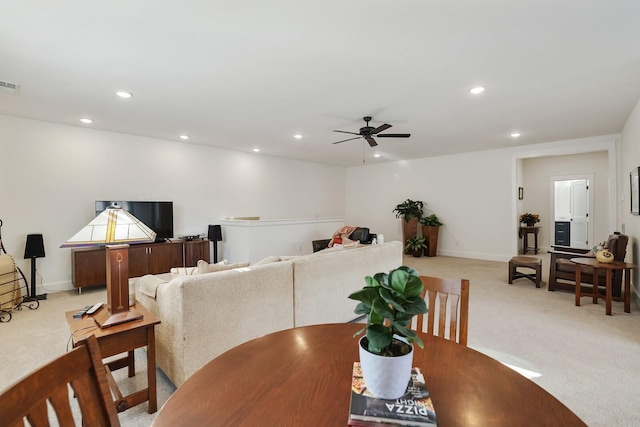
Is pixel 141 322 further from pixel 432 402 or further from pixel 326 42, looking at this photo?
pixel 326 42

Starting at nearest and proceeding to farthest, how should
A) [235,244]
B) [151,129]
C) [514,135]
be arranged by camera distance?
1. [151,129]
2. [514,135]
3. [235,244]

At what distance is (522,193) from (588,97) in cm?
500

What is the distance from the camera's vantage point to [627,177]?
4.48 metres

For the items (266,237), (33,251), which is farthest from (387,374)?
(266,237)

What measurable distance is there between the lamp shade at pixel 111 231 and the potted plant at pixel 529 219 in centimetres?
841

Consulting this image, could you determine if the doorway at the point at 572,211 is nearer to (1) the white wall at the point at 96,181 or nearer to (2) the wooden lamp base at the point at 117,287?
(1) the white wall at the point at 96,181

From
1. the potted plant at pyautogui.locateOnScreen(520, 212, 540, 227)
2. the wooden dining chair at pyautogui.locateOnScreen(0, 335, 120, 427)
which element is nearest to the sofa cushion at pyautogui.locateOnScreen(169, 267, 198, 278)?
the wooden dining chair at pyautogui.locateOnScreen(0, 335, 120, 427)

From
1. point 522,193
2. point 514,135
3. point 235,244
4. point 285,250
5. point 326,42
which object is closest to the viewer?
point 326,42

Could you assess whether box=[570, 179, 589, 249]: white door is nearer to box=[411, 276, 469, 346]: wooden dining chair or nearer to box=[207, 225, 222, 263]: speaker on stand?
box=[411, 276, 469, 346]: wooden dining chair

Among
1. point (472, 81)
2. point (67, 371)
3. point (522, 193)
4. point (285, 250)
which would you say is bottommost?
point (285, 250)

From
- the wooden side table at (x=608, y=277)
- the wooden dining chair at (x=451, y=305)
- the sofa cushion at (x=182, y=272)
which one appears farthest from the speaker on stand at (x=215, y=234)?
the wooden side table at (x=608, y=277)

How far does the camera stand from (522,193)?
796 cm

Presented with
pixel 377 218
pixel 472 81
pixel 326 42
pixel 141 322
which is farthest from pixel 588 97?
pixel 377 218

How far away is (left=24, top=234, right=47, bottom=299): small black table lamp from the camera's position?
13.1 ft
